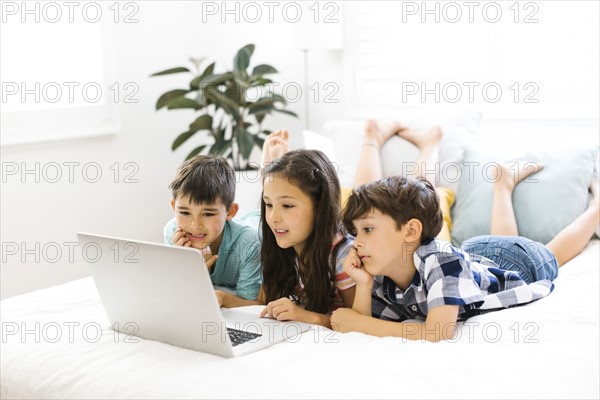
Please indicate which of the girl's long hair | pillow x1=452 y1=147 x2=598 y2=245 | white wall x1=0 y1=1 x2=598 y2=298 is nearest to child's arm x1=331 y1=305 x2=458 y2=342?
the girl's long hair

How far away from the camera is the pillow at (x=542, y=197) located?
2.50m

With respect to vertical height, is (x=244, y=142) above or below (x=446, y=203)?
above

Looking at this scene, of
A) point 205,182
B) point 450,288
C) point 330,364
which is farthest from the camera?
point 205,182

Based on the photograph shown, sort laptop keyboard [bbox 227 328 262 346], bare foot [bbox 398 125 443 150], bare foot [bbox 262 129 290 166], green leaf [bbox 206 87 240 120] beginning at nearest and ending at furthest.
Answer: laptop keyboard [bbox 227 328 262 346] < bare foot [bbox 262 129 290 166] < bare foot [bbox 398 125 443 150] < green leaf [bbox 206 87 240 120]

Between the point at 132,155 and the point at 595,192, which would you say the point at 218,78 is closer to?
the point at 132,155

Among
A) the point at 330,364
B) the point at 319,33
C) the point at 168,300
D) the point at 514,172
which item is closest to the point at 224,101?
the point at 319,33

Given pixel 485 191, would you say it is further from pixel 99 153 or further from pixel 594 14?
pixel 99 153

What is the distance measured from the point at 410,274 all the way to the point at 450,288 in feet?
0.50

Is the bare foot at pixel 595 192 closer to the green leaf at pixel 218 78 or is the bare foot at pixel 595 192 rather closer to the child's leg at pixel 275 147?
the child's leg at pixel 275 147

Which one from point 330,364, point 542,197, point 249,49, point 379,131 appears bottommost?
point 330,364

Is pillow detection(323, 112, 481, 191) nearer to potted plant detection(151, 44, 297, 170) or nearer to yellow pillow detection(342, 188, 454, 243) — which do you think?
yellow pillow detection(342, 188, 454, 243)

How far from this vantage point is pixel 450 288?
1.68 meters

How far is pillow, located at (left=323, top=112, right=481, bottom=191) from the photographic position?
2.80 meters

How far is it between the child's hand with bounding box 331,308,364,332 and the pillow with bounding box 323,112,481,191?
1074mm
